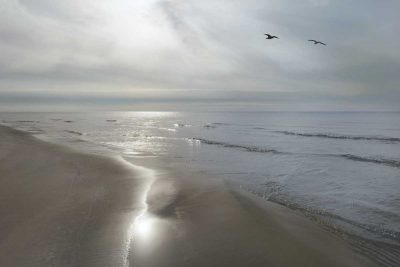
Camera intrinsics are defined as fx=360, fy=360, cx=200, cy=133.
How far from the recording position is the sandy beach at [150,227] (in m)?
5.63

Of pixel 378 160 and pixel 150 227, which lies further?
pixel 378 160

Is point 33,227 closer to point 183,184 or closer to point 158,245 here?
Answer: point 158,245

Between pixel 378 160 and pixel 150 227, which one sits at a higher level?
pixel 378 160

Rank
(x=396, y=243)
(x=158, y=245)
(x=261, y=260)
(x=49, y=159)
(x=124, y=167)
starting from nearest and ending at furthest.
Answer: (x=261, y=260)
(x=158, y=245)
(x=396, y=243)
(x=124, y=167)
(x=49, y=159)

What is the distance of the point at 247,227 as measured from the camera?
7191mm

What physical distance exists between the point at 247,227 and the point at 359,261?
2081 millimetres

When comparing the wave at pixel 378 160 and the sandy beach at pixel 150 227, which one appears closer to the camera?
the sandy beach at pixel 150 227

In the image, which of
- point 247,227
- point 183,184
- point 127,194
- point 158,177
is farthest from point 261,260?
point 158,177

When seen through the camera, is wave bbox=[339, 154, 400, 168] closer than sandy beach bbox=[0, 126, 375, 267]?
No

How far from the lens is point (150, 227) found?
7.00 meters

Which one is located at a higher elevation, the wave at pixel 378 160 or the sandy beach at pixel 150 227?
the wave at pixel 378 160

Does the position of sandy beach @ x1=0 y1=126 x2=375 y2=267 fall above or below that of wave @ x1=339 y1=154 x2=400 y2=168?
below

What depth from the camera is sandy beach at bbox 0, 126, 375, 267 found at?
5633 millimetres

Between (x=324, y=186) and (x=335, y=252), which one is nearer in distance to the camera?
(x=335, y=252)
